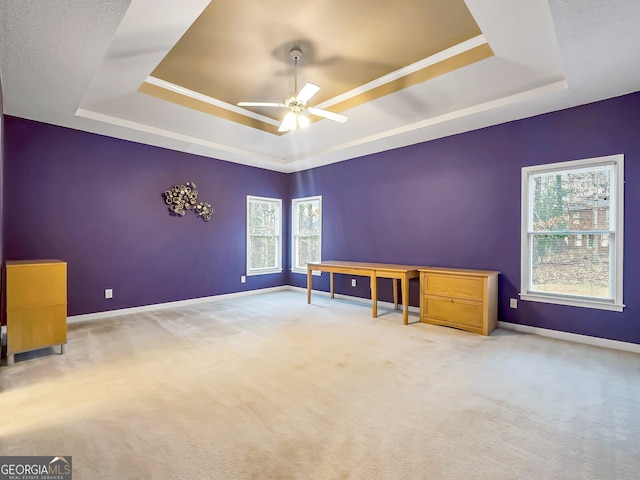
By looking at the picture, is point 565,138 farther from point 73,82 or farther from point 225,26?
point 73,82

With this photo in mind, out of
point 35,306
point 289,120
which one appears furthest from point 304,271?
point 35,306

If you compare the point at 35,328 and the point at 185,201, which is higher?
the point at 185,201

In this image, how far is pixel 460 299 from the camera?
3855 millimetres

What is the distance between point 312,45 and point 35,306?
3.54 meters

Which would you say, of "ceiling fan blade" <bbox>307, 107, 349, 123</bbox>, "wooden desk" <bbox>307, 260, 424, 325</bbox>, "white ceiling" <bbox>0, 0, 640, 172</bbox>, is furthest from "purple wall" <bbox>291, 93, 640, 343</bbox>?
"ceiling fan blade" <bbox>307, 107, 349, 123</bbox>

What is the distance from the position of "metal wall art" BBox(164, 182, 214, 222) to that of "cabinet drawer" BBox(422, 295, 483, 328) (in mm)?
3836

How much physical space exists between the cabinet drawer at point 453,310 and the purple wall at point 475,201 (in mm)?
500

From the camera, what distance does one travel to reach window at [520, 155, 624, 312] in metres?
3.26

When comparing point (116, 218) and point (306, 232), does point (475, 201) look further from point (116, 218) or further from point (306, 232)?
point (116, 218)

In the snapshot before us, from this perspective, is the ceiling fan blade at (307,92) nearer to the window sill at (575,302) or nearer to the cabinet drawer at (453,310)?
the cabinet drawer at (453,310)

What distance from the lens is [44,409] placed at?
81.3 inches

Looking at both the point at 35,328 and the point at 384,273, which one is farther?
the point at 384,273

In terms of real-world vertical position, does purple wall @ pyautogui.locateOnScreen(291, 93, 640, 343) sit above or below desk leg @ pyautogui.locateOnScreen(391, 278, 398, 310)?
above

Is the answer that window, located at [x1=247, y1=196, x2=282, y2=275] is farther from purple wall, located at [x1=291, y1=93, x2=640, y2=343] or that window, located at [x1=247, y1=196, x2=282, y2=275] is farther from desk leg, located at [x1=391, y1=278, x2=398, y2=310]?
desk leg, located at [x1=391, y1=278, x2=398, y2=310]
